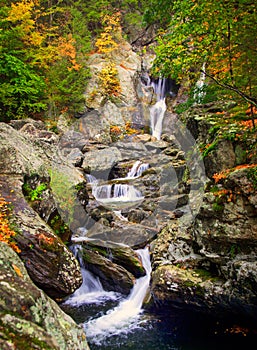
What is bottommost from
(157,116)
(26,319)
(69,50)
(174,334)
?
(174,334)

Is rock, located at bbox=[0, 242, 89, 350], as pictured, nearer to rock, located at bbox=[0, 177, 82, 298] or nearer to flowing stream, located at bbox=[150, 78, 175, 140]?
rock, located at bbox=[0, 177, 82, 298]

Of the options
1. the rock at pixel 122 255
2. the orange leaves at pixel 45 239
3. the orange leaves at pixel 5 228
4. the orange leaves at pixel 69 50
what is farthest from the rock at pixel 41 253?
the orange leaves at pixel 69 50

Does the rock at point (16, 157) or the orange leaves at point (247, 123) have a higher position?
the orange leaves at point (247, 123)

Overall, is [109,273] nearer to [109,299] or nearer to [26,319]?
[109,299]

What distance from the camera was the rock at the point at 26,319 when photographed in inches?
83.8

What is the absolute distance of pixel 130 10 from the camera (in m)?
29.5

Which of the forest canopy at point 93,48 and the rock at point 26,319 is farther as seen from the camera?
the forest canopy at point 93,48

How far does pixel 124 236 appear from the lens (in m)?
9.05

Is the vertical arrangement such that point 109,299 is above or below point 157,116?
below

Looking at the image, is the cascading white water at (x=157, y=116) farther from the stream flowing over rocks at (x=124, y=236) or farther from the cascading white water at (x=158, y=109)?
the stream flowing over rocks at (x=124, y=236)

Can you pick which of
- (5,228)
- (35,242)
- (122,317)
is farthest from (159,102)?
(5,228)

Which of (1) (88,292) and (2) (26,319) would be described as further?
(1) (88,292)

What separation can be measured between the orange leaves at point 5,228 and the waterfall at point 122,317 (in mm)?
3312

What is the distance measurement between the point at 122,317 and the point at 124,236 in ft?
9.15
